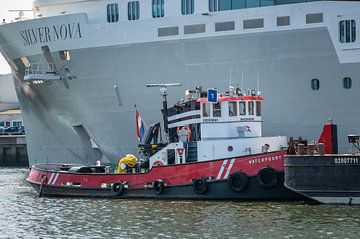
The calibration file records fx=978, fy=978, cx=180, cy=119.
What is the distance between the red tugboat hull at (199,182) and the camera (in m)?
28.3

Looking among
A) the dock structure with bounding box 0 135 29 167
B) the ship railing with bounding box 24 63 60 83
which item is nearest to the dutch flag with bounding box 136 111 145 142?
the ship railing with bounding box 24 63 60 83

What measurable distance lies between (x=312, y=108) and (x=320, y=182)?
7096 millimetres

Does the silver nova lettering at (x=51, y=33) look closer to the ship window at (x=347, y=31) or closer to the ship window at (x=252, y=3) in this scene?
the ship window at (x=252, y=3)

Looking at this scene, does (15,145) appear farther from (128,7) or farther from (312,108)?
(312,108)

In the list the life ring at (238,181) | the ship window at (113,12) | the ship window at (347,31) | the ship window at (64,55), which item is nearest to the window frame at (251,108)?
the life ring at (238,181)

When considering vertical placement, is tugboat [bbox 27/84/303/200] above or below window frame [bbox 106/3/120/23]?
below

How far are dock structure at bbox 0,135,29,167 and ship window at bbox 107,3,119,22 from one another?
968 inches

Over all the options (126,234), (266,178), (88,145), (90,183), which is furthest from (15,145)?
(126,234)

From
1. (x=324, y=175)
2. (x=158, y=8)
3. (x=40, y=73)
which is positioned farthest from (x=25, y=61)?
(x=324, y=175)

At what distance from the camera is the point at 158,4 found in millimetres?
36656

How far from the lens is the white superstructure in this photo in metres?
33.5

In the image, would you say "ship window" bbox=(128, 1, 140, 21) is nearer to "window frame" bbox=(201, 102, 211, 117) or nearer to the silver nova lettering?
the silver nova lettering

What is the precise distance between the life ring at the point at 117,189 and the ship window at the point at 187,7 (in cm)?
830

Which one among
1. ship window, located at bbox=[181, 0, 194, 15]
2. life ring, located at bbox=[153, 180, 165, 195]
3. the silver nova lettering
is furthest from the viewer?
the silver nova lettering
